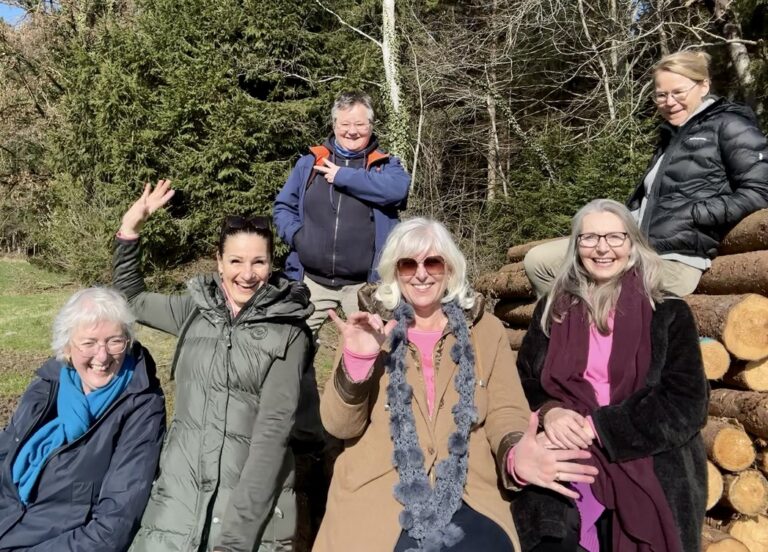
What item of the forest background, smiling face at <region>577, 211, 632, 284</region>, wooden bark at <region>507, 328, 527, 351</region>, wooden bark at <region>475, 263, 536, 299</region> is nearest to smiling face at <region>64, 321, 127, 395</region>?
smiling face at <region>577, 211, 632, 284</region>

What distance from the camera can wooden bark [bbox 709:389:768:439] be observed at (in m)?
3.54

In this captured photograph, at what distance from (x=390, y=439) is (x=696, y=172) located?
2392 mm

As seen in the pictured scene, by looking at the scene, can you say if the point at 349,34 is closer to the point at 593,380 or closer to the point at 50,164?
the point at 50,164

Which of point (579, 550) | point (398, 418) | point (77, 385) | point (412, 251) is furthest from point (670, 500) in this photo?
point (77, 385)

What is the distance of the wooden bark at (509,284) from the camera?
19.9 feet

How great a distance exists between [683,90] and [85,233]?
12.9 m

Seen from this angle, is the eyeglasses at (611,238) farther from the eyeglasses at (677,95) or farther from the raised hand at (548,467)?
the eyeglasses at (677,95)

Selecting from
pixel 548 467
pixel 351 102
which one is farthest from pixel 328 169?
pixel 548 467

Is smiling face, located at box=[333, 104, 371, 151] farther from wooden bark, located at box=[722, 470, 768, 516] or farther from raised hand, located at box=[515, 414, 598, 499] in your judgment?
wooden bark, located at box=[722, 470, 768, 516]

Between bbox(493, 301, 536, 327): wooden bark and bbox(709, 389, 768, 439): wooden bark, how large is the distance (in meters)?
2.12

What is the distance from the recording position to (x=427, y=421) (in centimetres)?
255

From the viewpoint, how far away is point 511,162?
619 inches

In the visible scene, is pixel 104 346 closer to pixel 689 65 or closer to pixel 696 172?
pixel 696 172

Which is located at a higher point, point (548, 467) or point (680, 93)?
point (680, 93)
